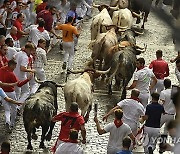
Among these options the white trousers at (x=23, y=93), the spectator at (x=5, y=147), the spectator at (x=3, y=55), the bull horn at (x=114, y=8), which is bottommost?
the white trousers at (x=23, y=93)

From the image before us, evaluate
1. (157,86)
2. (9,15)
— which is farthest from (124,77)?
→ (9,15)

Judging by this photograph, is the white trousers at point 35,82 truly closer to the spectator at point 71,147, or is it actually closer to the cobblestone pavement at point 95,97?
the cobblestone pavement at point 95,97

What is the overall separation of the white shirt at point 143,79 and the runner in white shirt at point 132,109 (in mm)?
2264

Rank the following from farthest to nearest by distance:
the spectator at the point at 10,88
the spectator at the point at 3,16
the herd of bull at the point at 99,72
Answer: the spectator at the point at 3,16 → the spectator at the point at 10,88 → the herd of bull at the point at 99,72

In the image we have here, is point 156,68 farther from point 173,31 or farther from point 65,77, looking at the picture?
point 173,31

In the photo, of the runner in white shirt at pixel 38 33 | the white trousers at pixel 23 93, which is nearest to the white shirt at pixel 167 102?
the white trousers at pixel 23 93

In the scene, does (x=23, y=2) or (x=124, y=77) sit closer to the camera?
(x=124, y=77)

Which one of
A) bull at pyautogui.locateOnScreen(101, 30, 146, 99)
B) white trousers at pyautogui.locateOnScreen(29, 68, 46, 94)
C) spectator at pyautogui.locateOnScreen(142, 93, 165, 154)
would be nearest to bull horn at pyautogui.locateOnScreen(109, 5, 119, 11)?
bull at pyautogui.locateOnScreen(101, 30, 146, 99)

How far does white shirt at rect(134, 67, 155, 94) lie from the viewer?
513 inches

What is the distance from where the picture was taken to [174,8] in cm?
174

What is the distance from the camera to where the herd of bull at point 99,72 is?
10930 mm

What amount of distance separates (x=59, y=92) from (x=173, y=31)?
1390cm

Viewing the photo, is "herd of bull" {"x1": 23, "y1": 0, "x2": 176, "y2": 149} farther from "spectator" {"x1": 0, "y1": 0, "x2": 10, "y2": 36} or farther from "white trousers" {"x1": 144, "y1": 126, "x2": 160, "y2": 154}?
"spectator" {"x1": 0, "y1": 0, "x2": 10, "y2": 36}

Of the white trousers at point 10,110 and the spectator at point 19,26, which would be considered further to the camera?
the spectator at point 19,26
